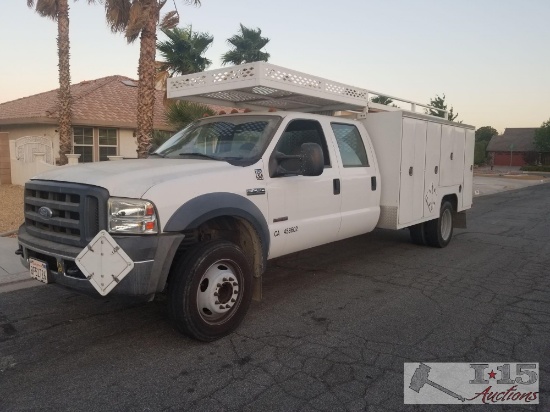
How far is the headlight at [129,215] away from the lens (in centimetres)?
339

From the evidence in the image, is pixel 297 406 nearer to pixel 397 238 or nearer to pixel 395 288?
pixel 395 288

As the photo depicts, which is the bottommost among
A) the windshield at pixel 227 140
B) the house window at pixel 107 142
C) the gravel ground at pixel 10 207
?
the gravel ground at pixel 10 207

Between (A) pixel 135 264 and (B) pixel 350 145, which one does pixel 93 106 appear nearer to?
(B) pixel 350 145

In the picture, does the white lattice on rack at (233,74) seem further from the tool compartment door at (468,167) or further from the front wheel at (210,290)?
the tool compartment door at (468,167)

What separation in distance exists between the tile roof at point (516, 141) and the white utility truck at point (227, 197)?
70731mm

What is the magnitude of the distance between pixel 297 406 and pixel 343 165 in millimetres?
3181

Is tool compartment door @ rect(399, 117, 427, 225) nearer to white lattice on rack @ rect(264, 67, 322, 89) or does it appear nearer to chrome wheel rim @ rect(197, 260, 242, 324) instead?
white lattice on rack @ rect(264, 67, 322, 89)

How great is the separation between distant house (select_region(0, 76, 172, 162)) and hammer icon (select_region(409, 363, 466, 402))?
1341cm

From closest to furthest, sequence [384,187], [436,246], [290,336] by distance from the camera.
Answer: [290,336] → [384,187] → [436,246]

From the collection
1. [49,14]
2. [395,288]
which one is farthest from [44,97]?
[395,288]

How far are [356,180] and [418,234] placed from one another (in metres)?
2.69

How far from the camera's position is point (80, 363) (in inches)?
137

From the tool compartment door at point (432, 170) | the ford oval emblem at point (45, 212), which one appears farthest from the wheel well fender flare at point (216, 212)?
the tool compartment door at point (432, 170)

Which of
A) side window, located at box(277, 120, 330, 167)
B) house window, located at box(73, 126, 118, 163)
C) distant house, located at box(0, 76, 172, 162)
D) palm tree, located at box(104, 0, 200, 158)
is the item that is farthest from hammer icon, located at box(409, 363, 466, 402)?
house window, located at box(73, 126, 118, 163)
